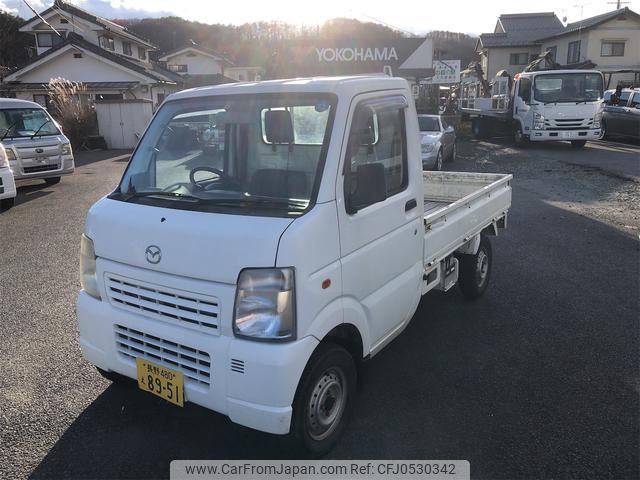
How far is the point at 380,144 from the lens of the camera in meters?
3.12

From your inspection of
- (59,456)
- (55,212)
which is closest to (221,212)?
(59,456)

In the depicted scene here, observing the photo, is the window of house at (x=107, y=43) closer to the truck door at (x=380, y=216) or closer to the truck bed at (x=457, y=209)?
the truck bed at (x=457, y=209)

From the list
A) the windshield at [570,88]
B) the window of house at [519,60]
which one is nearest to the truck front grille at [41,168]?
the windshield at [570,88]

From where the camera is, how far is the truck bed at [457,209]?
12.2ft

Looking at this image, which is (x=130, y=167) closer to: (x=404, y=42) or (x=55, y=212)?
→ (x=55, y=212)

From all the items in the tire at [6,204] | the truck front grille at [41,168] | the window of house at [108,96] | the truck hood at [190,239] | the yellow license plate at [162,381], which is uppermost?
the window of house at [108,96]

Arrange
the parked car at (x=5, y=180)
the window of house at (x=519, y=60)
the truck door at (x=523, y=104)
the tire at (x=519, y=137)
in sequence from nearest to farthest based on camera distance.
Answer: the parked car at (x=5, y=180)
the truck door at (x=523, y=104)
the tire at (x=519, y=137)
the window of house at (x=519, y=60)

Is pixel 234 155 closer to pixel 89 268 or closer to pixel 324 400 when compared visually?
pixel 89 268

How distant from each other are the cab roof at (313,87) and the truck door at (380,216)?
0.25 feet

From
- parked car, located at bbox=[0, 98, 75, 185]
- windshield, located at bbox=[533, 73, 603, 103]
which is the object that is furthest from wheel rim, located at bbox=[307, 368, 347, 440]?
windshield, located at bbox=[533, 73, 603, 103]

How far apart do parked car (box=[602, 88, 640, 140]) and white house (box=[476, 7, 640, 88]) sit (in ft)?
38.5

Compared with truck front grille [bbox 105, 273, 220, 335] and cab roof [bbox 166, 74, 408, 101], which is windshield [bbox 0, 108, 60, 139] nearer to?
cab roof [bbox 166, 74, 408, 101]

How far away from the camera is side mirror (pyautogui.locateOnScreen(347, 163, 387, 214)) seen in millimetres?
2674

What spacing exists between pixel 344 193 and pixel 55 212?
8.03 meters
